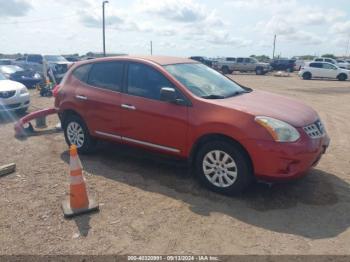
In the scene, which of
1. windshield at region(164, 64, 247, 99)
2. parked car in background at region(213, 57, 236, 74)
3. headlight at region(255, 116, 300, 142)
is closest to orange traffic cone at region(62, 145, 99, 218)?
windshield at region(164, 64, 247, 99)

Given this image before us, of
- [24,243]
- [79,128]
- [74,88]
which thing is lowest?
Result: [24,243]

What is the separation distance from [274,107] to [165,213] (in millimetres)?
1995

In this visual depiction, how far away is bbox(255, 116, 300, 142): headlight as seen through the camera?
409cm

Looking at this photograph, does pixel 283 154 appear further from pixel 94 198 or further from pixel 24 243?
pixel 24 243

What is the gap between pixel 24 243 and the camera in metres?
3.46

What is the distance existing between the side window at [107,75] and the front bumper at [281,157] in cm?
241

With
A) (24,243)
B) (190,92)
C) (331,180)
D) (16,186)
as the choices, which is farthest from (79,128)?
(331,180)

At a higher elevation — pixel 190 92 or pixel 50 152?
pixel 190 92

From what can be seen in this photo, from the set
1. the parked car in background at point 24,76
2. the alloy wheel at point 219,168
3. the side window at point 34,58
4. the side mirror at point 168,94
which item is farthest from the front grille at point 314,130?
the side window at point 34,58

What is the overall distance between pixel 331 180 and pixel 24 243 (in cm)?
414

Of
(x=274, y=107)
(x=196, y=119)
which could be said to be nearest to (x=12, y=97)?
(x=196, y=119)

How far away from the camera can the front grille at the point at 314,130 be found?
4.27 m

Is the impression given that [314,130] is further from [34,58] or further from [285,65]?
[285,65]

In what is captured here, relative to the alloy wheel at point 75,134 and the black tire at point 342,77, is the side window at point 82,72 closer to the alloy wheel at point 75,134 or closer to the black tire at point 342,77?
the alloy wheel at point 75,134
